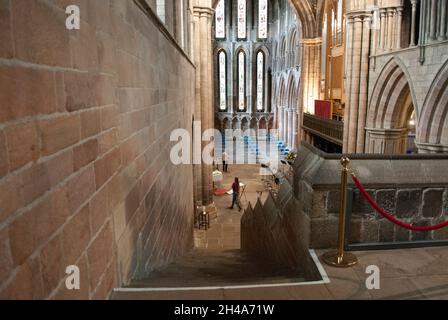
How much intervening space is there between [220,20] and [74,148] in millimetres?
33487

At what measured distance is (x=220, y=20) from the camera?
1313 inches

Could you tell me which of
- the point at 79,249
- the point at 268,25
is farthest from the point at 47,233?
the point at 268,25

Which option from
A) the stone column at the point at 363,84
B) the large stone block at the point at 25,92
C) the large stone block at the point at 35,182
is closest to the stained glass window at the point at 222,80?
the stone column at the point at 363,84

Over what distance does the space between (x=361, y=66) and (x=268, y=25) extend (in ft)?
71.4

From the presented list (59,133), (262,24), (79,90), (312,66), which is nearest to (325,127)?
(312,66)

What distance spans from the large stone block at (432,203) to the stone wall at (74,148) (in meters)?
2.71

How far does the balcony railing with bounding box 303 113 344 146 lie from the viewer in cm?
1729

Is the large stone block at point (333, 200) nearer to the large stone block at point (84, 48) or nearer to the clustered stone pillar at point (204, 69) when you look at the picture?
the large stone block at point (84, 48)

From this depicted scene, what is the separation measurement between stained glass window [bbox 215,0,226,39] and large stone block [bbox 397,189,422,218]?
3151 cm

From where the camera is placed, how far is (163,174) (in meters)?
5.12

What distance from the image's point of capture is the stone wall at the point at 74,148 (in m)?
1.41

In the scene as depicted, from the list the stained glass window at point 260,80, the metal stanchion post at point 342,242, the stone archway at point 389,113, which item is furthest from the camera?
the stained glass window at point 260,80

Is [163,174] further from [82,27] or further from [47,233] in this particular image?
[47,233]
